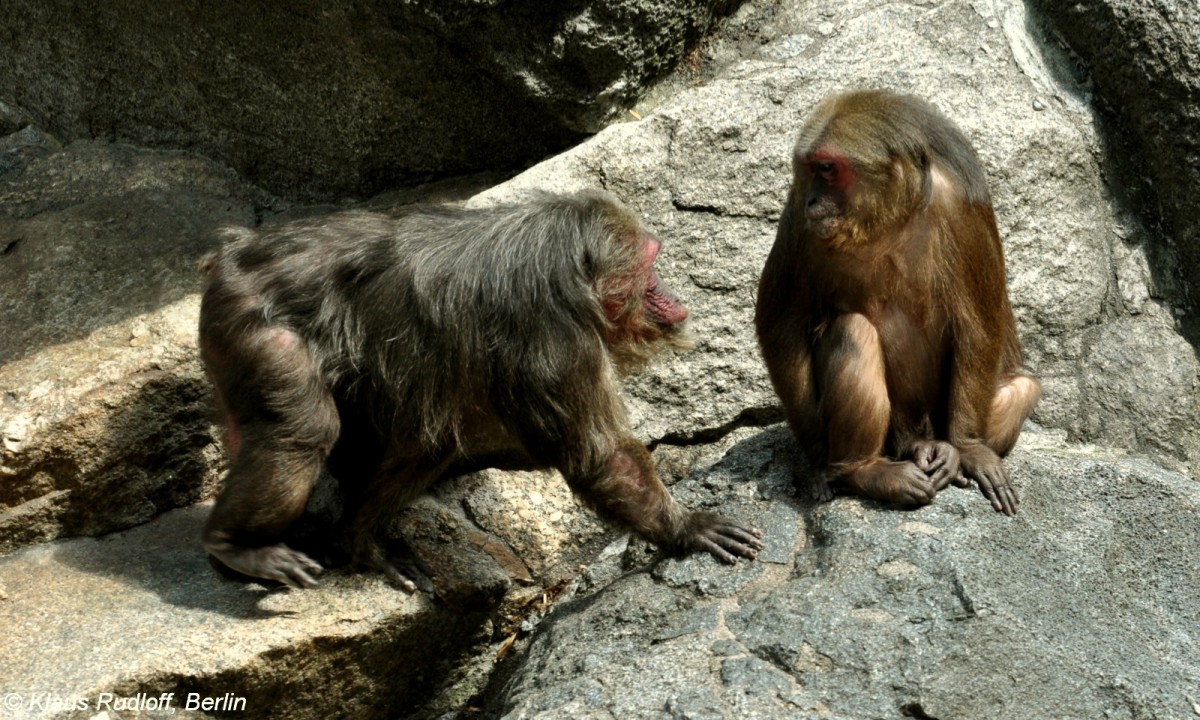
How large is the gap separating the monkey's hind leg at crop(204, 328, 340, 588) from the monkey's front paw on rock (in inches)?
71.5

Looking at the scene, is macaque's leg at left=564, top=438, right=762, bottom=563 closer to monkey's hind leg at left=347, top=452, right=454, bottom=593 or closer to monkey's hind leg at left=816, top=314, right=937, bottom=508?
monkey's hind leg at left=816, top=314, right=937, bottom=508

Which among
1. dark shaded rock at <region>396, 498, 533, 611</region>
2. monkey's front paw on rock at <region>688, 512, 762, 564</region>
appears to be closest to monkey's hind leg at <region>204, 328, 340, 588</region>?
dark shaded rock at <region>396, 498, 533, 611</region>

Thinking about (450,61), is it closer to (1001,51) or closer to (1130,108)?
(1001,51)

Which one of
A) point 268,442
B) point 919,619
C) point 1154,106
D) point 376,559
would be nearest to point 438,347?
point 268,442

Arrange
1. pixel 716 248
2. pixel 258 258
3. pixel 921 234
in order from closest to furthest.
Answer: pixel 921 234 < pixel 258 258 < pixel 716 248

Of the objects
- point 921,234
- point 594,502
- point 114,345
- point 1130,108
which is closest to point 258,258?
point 114,345

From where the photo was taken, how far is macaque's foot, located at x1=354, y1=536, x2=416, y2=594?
20.6 feet

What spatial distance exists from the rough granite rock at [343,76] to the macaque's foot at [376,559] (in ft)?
8.88

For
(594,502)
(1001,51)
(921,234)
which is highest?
(1001,51)

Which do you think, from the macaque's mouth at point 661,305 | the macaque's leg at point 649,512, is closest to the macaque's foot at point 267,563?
the macaque's leg at point 649,512

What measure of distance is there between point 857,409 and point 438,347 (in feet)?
6.54

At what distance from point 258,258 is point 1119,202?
17.1ft

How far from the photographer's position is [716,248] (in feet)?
24.8

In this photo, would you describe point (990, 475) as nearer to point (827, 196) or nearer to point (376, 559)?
point (827, 196)
